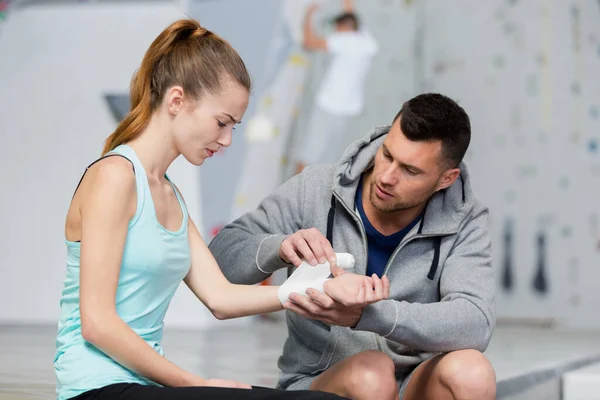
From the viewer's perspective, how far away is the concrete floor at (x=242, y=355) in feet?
8.38

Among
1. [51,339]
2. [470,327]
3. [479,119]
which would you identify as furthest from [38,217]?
[470,327]

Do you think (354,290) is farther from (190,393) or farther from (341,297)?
(190,393)

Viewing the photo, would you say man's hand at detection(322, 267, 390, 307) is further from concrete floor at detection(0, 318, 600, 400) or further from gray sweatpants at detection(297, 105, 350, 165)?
gray sweatpants at detection(297, 105, 350, 165)

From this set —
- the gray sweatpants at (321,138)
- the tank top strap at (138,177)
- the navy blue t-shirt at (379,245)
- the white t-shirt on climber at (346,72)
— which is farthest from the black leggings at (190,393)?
the white t-shirt on climber at (346,72)

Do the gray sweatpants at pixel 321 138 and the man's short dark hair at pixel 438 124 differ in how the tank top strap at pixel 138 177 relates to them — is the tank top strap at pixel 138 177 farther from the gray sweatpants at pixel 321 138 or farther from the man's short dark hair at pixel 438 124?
the gray sweatpants at pixel 321 138

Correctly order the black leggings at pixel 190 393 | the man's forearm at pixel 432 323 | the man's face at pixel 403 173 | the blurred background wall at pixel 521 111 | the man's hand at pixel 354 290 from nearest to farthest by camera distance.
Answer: the black leggings at pixel 190 393 → the man's hand at pixel 354 290 → the man's forearm at pixel 432 323 → the man's face at pixel 403 173 → the blurred background wall at pixel 521 111

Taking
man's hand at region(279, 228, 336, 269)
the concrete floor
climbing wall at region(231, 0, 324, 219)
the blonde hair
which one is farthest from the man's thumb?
climbing wall at region(231, 0, 324, 219)

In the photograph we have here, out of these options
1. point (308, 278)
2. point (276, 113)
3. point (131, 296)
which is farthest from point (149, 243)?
point (276, 113)

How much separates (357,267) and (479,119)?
15.3 ft

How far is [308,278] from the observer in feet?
5.69

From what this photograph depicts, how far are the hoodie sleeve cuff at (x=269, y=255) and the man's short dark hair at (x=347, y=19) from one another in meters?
4.38

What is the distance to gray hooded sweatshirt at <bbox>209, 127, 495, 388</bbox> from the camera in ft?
6.45

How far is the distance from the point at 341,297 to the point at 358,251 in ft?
→ 1.37

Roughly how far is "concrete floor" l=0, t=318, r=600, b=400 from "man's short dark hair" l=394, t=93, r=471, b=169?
2.52 ft
